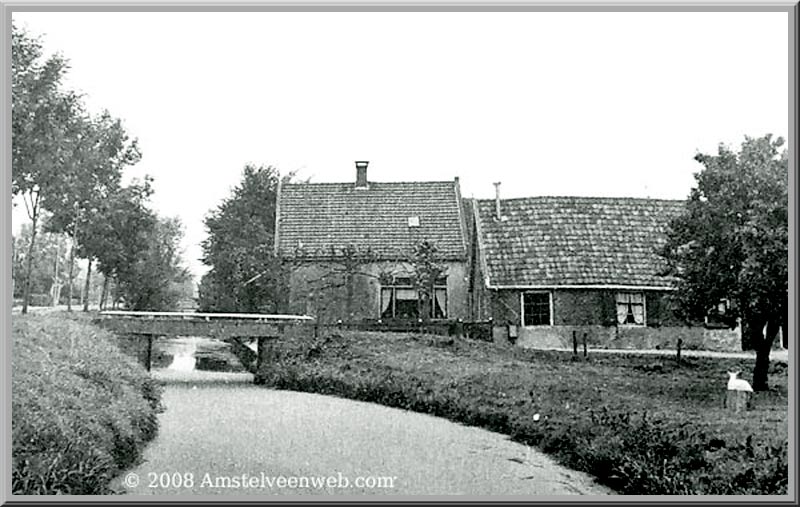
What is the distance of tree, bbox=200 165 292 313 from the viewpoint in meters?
15.4

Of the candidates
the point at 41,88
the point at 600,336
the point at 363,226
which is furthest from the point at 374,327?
the point at 41,88

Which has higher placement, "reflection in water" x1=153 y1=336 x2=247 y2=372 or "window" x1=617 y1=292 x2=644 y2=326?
"window" x1=617 y1=292 x2=644 y2=326

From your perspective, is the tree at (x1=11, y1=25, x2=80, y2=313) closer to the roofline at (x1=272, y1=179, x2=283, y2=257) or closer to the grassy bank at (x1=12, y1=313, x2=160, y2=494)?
the grassy bank at (x1=12, y1=313, x2=160, y2=494)

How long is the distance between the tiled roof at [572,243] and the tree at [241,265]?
154 inches

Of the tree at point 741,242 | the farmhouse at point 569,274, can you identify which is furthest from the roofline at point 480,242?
the tree at point 741,242

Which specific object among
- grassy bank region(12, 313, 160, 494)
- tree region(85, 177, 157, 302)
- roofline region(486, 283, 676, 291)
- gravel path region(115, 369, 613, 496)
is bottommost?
gravel path region(115, 369, 613, 496)

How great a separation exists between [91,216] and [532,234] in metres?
7.58

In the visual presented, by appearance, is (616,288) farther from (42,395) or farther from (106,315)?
(42,395)

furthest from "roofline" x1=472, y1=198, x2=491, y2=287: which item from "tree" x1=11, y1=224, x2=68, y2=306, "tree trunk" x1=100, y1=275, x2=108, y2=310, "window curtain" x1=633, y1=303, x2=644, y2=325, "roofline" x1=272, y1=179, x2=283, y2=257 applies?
"tree" x1=11, y1=224, x2=68, y2=306

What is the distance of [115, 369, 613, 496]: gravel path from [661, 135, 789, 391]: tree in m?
2.35

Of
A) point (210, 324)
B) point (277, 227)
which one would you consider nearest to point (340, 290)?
point (277, 227)

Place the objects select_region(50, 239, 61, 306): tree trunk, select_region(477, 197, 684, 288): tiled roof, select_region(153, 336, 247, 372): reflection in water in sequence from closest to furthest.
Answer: select_region(50, 239, 61, 306): tree trunk, select_region(477, 197, 684, 288): tiled roof, select_region(153, 336, 247, 372): reflection in water

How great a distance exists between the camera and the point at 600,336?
1495 cm

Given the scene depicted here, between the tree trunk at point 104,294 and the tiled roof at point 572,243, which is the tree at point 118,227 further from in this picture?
the tiled roof at point 572,243
